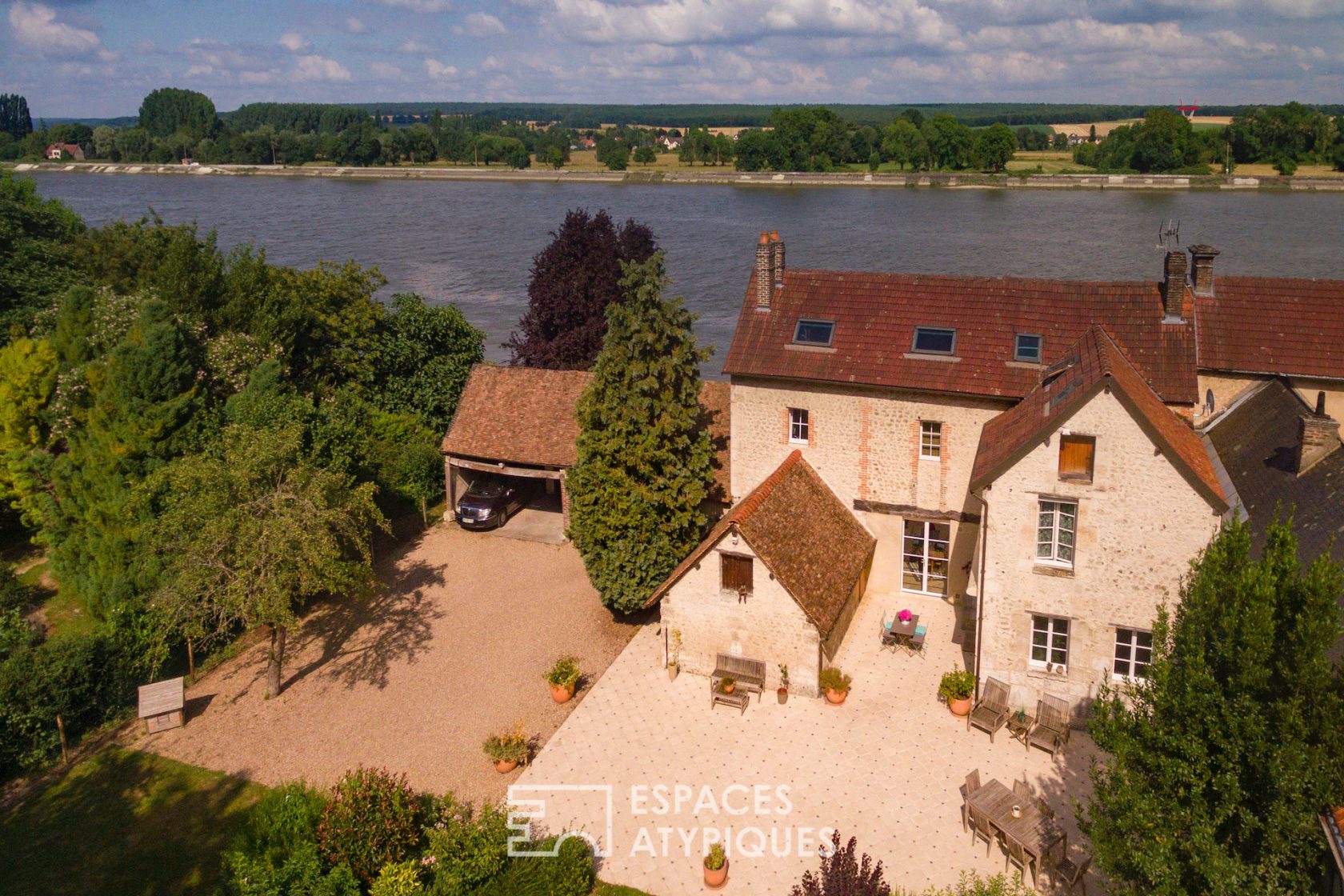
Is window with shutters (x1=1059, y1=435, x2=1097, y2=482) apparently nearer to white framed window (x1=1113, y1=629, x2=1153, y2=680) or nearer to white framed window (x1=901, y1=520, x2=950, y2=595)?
white framed window (x1=1113, y1=629, x2=1153, y2=680)

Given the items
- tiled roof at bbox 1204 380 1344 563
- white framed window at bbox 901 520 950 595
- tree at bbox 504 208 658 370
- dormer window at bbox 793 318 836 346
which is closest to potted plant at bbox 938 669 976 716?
white framed window at bbox 901 520 950 595

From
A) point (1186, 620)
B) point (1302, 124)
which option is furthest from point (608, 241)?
point (1302, 124)

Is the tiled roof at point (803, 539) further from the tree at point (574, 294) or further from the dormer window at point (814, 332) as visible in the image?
the tree at point (574, 294)

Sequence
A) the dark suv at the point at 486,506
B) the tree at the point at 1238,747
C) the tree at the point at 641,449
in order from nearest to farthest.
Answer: the tree at the point at 1238,747
the tree at the point at 641,449
the dark suv at the point at 486,506

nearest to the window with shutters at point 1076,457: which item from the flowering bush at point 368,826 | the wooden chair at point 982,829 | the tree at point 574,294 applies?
the wooden chair at point 982,829

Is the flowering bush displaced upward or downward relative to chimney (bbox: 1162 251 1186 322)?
downward

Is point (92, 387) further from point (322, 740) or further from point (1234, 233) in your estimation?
point (1234, 233)
